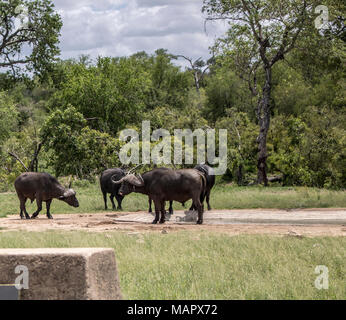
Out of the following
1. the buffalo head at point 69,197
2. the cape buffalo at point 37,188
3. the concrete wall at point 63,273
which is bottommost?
the buffalo head at point 69,197

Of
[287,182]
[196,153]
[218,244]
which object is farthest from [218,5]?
[218,244]

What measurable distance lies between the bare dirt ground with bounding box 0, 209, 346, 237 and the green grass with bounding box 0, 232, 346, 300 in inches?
65.7

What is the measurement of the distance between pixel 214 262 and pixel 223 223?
27.2 feet

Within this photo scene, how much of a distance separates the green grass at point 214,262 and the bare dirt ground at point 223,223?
1.67 meters

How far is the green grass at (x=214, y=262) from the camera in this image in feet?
26.3

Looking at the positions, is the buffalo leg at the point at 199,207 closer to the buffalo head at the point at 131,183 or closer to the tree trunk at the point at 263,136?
the buffalo head at the point at 131,183

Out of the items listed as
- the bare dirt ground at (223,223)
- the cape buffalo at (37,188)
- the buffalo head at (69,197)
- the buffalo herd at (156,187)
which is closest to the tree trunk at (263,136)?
the bare dirt ground at (223,223)

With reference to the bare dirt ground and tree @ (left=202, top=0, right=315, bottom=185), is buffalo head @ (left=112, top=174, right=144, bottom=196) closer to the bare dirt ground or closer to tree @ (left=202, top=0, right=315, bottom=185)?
the bare dirt ground

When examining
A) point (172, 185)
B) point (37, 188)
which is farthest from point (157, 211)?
point (37, 188)

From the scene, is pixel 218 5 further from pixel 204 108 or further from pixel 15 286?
pixel 15 286

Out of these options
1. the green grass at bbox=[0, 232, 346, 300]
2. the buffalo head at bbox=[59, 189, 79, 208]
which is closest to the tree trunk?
the buffalo head at bbox=[59, 189, 79, 208]

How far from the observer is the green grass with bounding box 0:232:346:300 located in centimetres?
801
